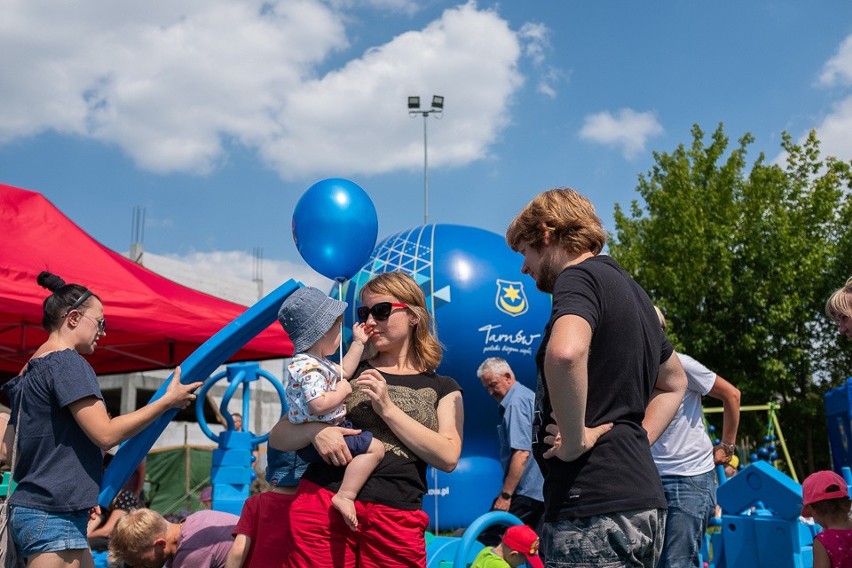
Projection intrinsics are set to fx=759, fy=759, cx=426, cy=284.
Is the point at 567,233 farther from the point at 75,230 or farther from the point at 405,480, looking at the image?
the point at 75,230

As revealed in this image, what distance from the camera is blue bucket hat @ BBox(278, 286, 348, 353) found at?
103 inches

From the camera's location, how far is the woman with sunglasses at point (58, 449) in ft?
8.89

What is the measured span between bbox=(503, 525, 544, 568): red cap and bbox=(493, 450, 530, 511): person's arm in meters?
1.07

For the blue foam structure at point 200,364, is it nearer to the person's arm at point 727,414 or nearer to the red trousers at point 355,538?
the red trousers at point 355,538

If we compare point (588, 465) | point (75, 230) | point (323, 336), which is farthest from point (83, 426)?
point (75, 230)

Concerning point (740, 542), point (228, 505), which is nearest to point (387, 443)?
point (228, 505)

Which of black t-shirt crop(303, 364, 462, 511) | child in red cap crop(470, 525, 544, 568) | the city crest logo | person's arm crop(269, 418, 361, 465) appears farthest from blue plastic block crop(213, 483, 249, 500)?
the city crest logo

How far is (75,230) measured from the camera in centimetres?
676

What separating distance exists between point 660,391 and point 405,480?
2.84 ft

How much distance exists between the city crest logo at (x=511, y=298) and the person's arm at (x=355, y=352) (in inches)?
223

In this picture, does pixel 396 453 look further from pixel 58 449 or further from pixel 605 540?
pixel 58 449

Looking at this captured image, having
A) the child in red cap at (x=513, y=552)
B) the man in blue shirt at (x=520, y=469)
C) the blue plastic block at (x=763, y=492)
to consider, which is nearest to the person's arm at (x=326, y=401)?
the child in red cap at (x=513, y=552)

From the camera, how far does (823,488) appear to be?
3352 mm

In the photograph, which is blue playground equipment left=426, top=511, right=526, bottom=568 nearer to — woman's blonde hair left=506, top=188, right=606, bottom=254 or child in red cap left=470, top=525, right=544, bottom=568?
child in red cap left=470, top=525, right=544, bottom=568
